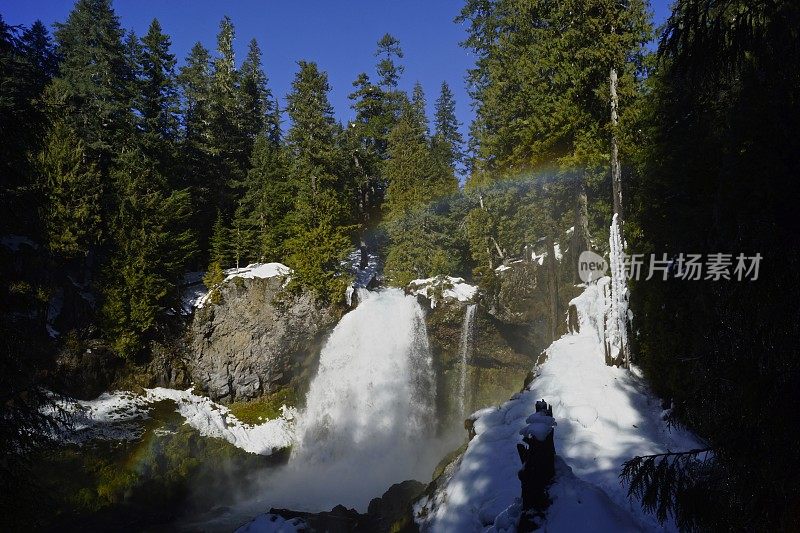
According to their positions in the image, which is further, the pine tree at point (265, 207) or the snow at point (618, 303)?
the pine tree at point (265, 207)

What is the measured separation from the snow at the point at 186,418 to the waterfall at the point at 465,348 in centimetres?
842

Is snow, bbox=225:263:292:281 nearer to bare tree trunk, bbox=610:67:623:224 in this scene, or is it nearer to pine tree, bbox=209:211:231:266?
pine tree, bbox=209:211:231:266

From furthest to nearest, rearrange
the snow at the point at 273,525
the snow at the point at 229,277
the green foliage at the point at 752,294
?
the snow at the point at 229,277, the snow at the point at 273,525, the green foliage at the point at 752,294

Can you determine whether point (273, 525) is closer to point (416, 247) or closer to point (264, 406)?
point (264, 406)

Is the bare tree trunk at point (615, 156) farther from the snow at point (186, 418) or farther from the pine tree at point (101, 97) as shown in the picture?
the pine tree at point (101, 97)

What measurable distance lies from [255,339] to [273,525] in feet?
41.8

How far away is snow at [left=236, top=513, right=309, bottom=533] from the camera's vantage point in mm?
13060

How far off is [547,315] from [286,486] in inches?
539

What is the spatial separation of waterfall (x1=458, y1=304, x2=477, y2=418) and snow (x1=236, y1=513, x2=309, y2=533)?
1224 cm

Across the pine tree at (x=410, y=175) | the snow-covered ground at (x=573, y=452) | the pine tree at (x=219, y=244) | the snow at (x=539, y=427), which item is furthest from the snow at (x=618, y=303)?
the pine tree at (x=219, y=244)

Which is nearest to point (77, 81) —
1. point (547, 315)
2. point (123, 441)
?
point (123, 441)

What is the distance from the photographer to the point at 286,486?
21.5m

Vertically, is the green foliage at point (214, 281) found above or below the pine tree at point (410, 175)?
below

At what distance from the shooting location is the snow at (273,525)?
13.1 m
